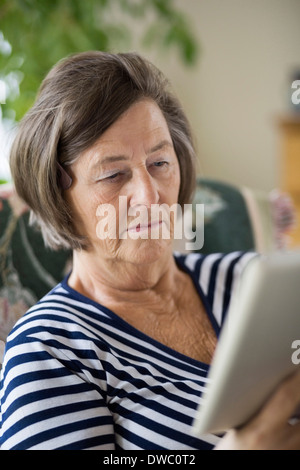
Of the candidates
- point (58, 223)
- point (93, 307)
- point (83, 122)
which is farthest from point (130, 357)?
point (83, 122)

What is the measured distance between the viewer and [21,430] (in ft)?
2.39

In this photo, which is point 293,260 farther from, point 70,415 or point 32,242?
point 32,242

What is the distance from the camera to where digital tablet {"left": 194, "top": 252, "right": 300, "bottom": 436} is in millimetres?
500

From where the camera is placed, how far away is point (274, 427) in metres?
0.64

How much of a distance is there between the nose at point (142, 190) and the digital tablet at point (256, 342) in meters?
0.35

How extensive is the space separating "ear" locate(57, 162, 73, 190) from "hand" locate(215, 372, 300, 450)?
46cm

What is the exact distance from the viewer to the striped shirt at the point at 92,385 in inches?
29.3

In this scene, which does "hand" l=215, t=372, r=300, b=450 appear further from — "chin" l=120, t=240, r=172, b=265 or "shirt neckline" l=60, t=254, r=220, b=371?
"chin" l=120, t=240, r=172, b=265

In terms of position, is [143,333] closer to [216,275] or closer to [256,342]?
[216,275]

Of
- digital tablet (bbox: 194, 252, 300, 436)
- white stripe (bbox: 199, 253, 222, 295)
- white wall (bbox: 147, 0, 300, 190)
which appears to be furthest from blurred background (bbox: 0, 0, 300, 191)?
digital tablet (bbox: 194, 252, 300, 436)

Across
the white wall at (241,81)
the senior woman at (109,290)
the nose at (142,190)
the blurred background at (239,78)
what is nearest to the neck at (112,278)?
the senior woman at (109,290)

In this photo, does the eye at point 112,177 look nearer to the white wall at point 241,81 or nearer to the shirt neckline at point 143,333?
the shirt neckline at point 143,333

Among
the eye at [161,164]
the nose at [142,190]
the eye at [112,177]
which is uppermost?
the eye at [161,164]
